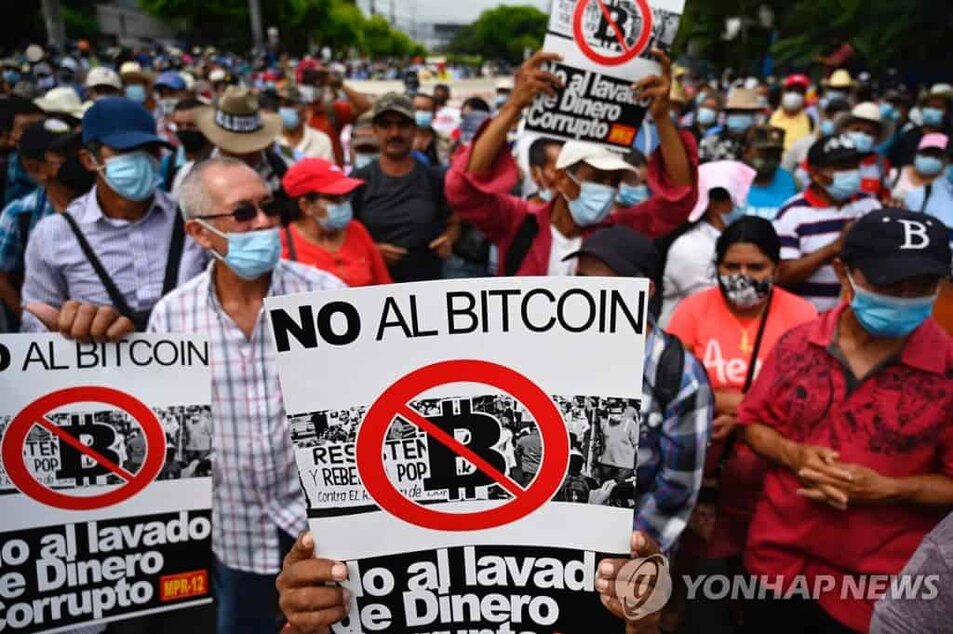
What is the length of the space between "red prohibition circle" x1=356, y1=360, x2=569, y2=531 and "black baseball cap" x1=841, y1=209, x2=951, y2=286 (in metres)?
1.27

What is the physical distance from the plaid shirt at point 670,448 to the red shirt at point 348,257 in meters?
1.98

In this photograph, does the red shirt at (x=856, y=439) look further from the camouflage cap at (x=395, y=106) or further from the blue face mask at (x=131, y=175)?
the camouflage cap at (x=395, y=106)

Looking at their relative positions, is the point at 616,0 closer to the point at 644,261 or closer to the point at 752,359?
the point at 644,261

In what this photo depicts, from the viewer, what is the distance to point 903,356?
233cm

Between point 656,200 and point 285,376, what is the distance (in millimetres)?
2290

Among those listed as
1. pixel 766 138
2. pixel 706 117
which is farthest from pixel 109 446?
pixel 706 117

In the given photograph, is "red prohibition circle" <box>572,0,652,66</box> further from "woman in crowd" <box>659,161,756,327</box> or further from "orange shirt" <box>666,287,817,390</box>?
"woman in crowd" <box>659,161,756,327</box>

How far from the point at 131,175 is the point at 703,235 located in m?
2.86

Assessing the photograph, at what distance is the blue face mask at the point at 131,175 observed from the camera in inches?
136

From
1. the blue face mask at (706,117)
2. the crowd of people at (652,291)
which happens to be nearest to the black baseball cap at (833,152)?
the crowd of people at (652,291)

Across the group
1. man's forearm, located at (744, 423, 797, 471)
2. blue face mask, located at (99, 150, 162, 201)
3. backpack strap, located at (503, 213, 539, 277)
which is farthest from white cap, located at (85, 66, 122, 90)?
man's forearm, located at (744, 423, 797, 471)

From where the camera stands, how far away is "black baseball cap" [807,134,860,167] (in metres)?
4.55

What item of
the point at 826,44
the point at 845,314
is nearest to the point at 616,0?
the point at 845,314

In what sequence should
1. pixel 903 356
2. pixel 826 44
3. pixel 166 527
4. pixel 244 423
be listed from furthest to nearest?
pixel 826 44 → pixel 244 423 → pixel 903 356 → pixel 166 527
